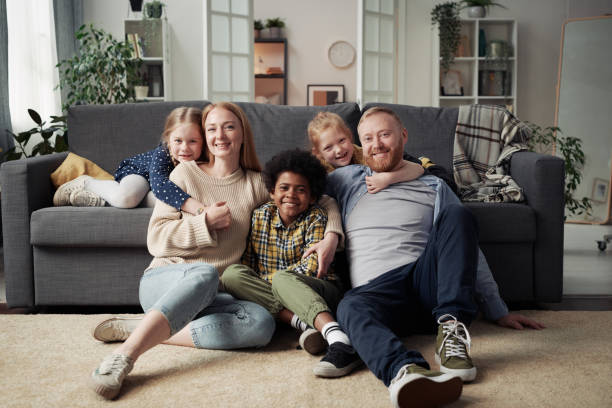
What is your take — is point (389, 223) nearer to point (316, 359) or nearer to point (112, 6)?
point (316, 359)

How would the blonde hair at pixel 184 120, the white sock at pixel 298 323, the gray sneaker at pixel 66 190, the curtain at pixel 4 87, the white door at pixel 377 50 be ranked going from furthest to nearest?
1. the white door at pixel 377 50
2. the curtain at pixel 4 87
3. the gray sneaker at pixel 66 190
4. the blonde hair at pixel 184 120
5. the white sock at pixel 298 323

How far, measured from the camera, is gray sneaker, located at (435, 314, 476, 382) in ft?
4.64

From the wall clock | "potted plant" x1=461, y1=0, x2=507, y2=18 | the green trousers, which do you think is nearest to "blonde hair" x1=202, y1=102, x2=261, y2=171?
the green trousers

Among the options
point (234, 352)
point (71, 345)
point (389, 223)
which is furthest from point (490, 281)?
point (71, 345)

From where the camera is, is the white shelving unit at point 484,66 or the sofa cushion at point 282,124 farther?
the white shelving unit at point 484,66

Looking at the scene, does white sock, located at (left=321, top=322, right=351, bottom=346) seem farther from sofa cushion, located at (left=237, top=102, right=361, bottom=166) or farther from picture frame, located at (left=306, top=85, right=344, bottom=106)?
picture frame, located at (left=306, top=85, right=344, bottom=106)

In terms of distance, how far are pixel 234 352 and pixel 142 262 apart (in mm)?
659

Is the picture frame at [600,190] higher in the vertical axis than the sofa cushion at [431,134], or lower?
lower

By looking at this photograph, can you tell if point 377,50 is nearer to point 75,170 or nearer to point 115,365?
point 75,170

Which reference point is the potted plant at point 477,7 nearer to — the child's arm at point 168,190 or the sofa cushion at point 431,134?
the sofa cushion at point 431,134

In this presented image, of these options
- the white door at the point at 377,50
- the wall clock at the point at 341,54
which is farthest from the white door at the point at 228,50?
the wall clock at the point at 341,54

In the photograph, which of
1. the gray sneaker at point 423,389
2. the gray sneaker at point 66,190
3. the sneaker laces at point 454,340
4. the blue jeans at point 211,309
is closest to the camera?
the gray sneaker at point 423,389

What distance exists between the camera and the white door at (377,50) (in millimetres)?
4758

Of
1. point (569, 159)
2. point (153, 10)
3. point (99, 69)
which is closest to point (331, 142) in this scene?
point (569, 159)
